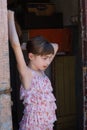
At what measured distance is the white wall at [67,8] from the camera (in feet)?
15.1

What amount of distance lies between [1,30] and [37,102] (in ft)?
2.12

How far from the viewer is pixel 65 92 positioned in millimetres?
4730

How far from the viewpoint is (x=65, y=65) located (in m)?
4.72

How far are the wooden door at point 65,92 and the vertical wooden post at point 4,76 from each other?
7.24 ft

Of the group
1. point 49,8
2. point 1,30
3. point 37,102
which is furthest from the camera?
point 49,8

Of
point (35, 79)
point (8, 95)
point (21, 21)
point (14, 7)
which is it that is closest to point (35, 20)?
point (21, 21)

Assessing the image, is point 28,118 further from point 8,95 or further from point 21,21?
point 21,21

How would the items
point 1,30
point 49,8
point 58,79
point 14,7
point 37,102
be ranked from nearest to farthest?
point 1,30, point 37,102, point 58,79, point 49,8, point 14,7

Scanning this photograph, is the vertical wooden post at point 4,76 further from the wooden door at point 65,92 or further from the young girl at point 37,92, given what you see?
the wooden door at point 65,92

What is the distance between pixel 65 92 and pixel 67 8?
3.52ft

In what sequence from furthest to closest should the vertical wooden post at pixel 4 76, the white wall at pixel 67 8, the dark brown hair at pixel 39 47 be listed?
the white wall at pixel 67 8 < the dark brown hair at pixel 39 47 < the vertical wooden post at pixel 4 76

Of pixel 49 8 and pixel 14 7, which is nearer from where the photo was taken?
pixel 49 8

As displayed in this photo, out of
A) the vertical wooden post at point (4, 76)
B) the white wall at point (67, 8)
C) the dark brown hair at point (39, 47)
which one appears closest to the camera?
the vertical wooden post at point (4, 76)

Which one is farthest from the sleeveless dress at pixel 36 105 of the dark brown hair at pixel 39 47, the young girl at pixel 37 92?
the dark brown hair at pixel 39 47
